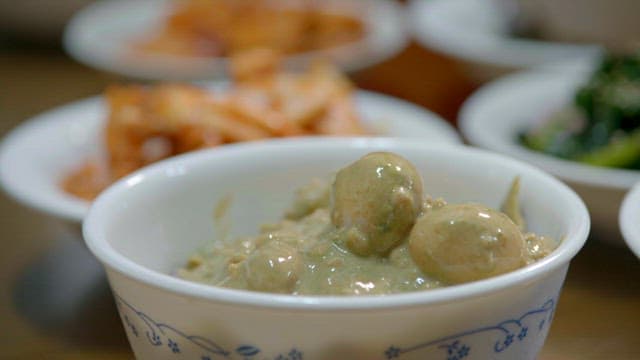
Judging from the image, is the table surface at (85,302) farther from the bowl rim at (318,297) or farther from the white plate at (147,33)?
the white plate at (147,33)

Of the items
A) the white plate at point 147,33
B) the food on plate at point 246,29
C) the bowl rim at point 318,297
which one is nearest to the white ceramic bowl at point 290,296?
the bowl rim at point 318,297

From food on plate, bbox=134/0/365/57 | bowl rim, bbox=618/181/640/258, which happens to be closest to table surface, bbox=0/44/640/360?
bowl rim, bbox=618/181/640/258

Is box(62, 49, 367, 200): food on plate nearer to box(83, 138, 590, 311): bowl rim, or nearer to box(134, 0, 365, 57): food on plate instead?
box(83, 138, 590, 311): bowl rim

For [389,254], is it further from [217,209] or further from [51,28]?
[51,28]

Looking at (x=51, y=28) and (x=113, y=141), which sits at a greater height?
(x=113, y=141)

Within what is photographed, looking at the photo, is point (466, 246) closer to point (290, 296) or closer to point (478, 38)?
point (290, 296)

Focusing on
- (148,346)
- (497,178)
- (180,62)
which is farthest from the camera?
(180,62)

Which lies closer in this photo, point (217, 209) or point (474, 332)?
point (474, 332)

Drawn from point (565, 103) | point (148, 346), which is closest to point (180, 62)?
point (565, 103)
